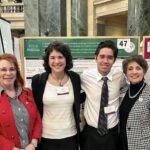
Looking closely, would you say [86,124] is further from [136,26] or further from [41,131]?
[136,26]

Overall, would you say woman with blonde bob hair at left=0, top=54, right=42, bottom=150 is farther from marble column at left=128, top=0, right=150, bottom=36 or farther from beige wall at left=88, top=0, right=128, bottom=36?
beige wall at left=88, top=0, right=128, bottom=36

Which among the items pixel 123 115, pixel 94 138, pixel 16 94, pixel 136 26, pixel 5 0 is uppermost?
pixel 5 0

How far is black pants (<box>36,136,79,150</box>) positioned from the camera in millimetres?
3033

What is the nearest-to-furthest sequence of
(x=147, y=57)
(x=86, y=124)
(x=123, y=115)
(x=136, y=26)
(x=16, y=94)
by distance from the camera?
1. (x=16, y=94)
2. (x=123, y=115)
3. (x=86, y=124)
4. (x=147, y=57)
5. (x=136, y=26)

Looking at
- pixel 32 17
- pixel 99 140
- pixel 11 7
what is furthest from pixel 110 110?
pixel 11 7

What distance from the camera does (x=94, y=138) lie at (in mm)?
3178

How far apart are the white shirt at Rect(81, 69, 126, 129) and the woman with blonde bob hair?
1.72 feet

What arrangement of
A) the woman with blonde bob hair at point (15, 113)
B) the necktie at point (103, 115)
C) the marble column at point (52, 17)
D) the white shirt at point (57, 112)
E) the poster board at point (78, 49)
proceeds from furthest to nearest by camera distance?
1. the marble column at point (52, 17)
2. the poster board at point (78, 49)
3. the necktie at point (103, 115)
4. the white shirt at point (57, 112)
5. the woman with blonde bob hair at point (15, 113)

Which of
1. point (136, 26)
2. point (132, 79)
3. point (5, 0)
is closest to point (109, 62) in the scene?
point (132, 79)

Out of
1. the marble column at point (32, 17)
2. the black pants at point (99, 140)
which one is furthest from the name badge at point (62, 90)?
the marble column at point (32, 17)

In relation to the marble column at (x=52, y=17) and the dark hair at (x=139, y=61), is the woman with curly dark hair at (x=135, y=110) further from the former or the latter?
the marble column at (x=52, y=17)

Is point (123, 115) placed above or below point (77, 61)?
below

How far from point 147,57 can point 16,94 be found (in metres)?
1.86

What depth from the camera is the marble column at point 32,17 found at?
6484 millimetres
